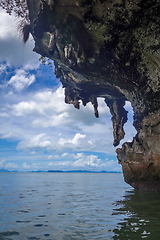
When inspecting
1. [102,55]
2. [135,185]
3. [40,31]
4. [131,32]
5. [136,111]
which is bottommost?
[135,185]

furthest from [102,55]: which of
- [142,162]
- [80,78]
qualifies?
[142,162]

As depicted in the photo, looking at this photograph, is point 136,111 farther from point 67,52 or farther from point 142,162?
point 67,52

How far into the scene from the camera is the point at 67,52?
12172 millimetres

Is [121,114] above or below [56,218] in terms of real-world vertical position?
above

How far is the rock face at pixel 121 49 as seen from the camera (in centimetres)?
1080

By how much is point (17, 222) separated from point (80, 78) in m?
11.5

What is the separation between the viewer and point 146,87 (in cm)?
1227

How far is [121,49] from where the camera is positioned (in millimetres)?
12047

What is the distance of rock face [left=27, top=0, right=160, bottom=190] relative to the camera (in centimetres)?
1080

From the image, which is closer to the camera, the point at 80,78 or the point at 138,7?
the point at 138,7

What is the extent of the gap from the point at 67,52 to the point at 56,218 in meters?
9.77

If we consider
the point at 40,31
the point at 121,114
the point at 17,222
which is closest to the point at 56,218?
the point at 17,222

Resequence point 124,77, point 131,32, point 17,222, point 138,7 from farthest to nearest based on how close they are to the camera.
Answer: point 124,77, point 131,32, point 138,7, point 17,222

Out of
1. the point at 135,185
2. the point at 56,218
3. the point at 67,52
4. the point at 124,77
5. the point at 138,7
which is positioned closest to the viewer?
the point at 56,218
